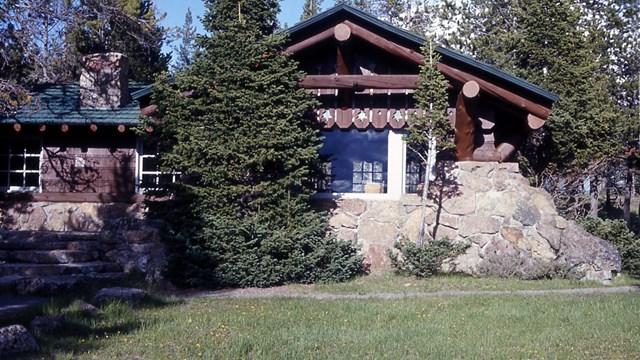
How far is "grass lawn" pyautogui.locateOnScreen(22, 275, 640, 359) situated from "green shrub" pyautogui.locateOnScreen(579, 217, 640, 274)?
426cm

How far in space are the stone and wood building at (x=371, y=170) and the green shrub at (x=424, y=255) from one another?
1.48 ft

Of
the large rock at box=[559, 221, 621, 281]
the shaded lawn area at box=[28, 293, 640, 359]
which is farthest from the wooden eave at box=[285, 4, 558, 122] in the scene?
the shaded lawn area at box=[28, 293, 640, 359]

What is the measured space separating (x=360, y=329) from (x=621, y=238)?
8614mm

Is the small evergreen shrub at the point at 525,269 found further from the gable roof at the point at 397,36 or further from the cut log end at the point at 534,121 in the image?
the gable roof at the point at 397,36

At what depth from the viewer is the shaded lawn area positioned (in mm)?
7508

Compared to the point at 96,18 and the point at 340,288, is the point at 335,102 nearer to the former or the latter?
the point at 340,288

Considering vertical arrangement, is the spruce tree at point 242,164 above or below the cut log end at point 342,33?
below

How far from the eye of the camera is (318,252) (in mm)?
12367

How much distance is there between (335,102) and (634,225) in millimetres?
19142

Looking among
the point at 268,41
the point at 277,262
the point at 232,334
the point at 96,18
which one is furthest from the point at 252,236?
the point at 96,18

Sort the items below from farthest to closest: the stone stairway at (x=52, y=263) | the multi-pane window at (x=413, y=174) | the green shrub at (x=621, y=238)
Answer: the green shrub at (x=621, y=238)
the multi-pane window at (x=413, y=174)
the stone stairway at (x=52, y=263)

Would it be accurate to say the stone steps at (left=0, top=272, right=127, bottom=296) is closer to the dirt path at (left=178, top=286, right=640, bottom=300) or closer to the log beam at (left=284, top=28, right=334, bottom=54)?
the dirt path at (left=178, top=286, right=640, bottom=300)

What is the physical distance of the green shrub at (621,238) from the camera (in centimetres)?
1463

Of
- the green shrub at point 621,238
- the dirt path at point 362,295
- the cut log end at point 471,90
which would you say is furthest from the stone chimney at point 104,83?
the green shrub at point 621,238
